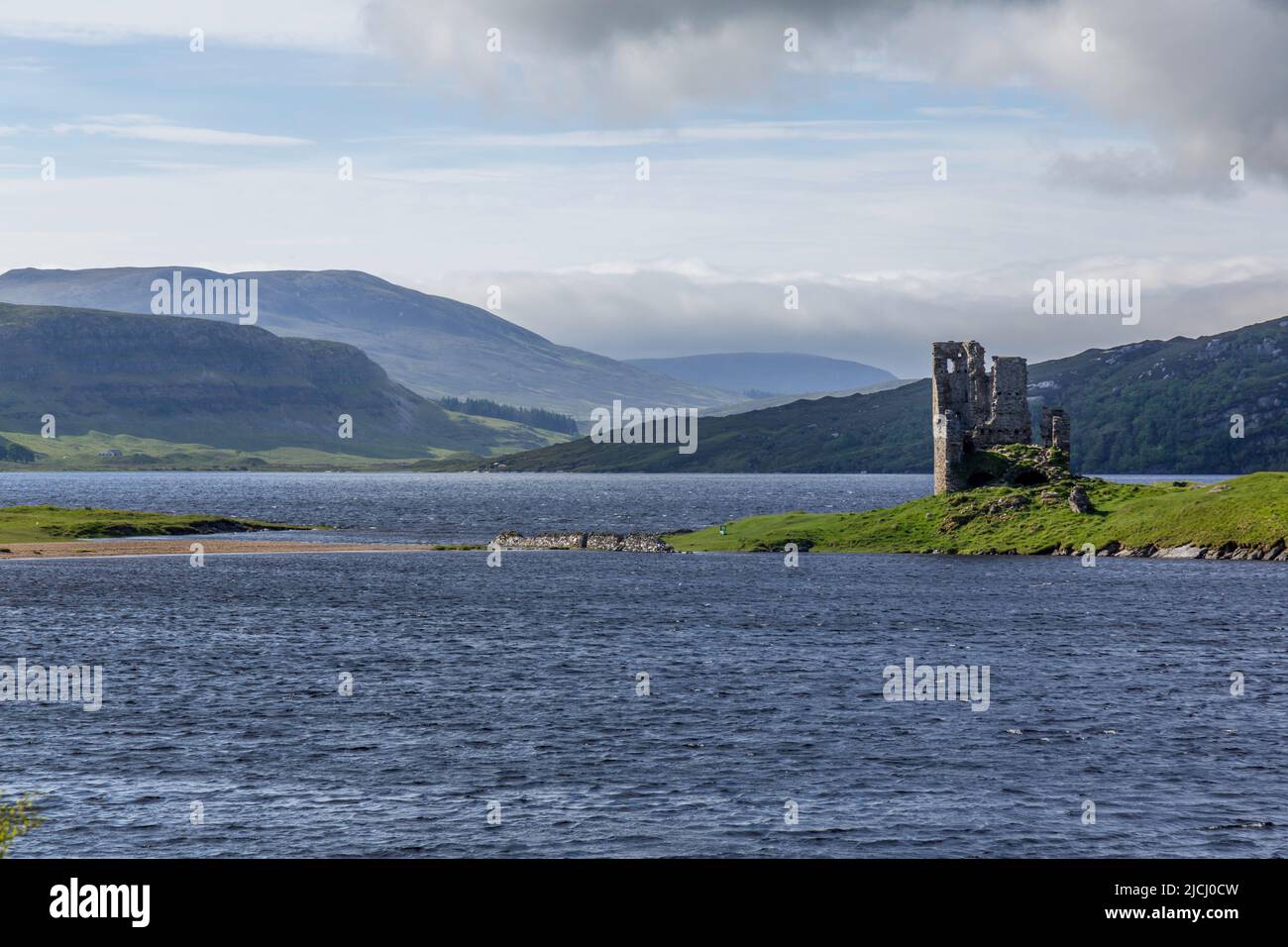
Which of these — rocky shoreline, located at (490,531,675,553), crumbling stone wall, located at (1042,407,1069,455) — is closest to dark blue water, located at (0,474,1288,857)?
crumbling stone wall, located at (1042,407,1069,455)

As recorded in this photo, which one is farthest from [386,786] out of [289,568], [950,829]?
[289,568]

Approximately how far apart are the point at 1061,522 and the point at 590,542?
5570 centimetres

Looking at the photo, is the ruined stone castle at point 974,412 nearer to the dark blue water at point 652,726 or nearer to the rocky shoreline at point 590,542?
the rocky shoreline at point 590,542

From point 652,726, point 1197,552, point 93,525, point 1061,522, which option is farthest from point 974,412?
point 93,525

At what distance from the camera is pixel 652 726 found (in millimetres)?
53906

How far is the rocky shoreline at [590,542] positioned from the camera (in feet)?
511

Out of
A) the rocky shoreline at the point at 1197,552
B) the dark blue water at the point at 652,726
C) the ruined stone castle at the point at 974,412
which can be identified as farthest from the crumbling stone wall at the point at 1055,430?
the dark blue water at the point at 652,726

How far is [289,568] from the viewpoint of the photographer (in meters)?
135

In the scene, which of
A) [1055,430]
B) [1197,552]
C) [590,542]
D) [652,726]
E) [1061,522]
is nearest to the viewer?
[652,726]

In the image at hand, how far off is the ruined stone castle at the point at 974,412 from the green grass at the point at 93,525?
95973mm

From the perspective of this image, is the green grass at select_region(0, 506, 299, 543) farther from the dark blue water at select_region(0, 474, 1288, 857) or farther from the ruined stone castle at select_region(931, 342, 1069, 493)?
the ruined stone castle at select_region(931, 342, 1069, 493)

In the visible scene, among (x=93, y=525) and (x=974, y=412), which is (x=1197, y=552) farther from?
(x=93, y=525)

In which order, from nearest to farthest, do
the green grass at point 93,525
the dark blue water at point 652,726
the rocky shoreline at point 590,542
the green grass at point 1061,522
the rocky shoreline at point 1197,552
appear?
the dark blue water at point 652,726, the rocky shoreline at point 1197,552, the green grass at point 1061,522, the rocky shoreline at point 590,542, the green grass at point 93,525
